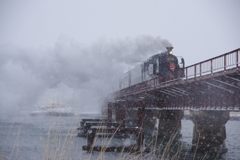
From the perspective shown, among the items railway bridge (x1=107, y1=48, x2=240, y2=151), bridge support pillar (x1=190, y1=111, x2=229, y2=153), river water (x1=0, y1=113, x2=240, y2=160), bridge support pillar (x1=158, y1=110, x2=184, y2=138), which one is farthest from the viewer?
bridge support pillar (x1=158, y1=110, x2=184, y2=138)

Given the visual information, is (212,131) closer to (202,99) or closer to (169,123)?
(202,99)

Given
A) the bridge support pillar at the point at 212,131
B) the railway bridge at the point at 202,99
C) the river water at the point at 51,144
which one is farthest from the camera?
the bridge support pillar at the point at 212,131

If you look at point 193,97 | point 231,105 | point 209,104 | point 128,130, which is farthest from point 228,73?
point 128,130

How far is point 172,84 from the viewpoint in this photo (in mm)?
18250

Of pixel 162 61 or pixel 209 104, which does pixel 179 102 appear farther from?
pixel 162 61

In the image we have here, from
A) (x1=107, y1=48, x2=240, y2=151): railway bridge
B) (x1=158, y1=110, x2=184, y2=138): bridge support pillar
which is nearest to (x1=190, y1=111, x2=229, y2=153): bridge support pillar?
(x1=107, y1=48, x2=240, y2=151): railway bridge

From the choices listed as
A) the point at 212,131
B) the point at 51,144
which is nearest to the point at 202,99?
the point at 212,131

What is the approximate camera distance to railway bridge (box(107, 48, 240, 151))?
1343cm

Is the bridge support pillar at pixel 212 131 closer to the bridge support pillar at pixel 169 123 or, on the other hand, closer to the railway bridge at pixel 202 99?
the railway bridge at pixel 202 99

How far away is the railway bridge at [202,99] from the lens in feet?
44.1

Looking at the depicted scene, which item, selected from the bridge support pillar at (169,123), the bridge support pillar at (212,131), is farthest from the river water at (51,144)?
the bridge support pillar at (169,123)

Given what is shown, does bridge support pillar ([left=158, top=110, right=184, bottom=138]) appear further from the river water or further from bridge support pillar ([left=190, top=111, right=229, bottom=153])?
bridge support pillar ([left=190, top=111, right=229, bottom=153])

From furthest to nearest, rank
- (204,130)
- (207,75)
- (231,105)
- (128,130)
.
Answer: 1. (204,130)
2. (128,130)
3. (207,75)
4. (231,105)

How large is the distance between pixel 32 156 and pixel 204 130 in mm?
12129
